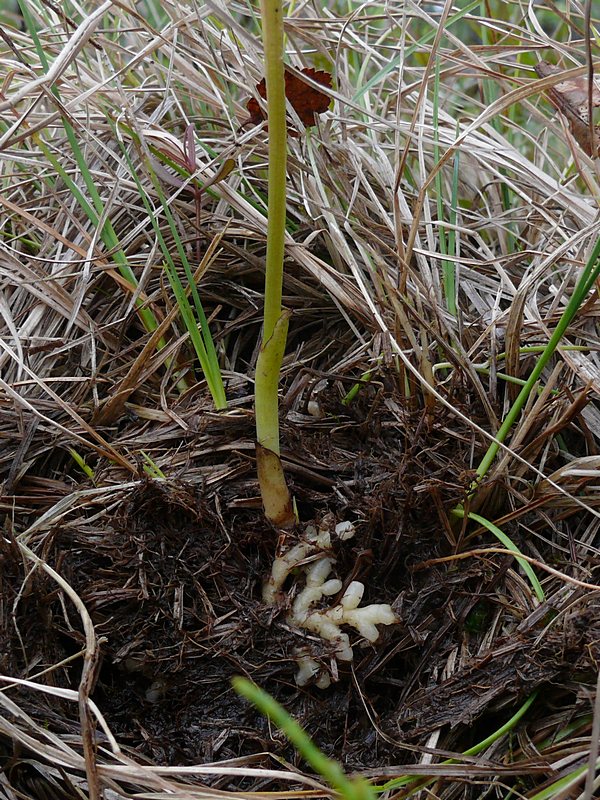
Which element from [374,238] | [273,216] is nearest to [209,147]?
[374,238]

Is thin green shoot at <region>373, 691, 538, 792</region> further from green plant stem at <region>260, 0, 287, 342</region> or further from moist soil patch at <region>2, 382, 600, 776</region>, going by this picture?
green plant stem at <region>260, 0, 287, 342</region>

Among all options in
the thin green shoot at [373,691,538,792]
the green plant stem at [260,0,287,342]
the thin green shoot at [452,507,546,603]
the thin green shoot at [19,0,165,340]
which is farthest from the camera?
the thin green shoot at [19,0,165,340]

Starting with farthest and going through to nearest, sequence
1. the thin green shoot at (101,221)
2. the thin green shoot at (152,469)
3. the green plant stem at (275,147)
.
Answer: the thin green shoot at (101,221) → the thin green shoot at (152,469) → the green plant stem at (275,147)

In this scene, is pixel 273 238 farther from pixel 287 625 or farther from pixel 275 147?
pixel 287 625

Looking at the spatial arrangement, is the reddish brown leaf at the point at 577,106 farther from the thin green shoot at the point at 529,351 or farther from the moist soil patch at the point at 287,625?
the moist soil patch at the point at 287,625

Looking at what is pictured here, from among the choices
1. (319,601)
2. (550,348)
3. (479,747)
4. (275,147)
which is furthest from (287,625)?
(275,147)

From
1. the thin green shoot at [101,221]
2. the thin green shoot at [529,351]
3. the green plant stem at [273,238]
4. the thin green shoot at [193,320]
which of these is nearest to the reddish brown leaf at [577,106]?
the thin green shoot at [529,351]

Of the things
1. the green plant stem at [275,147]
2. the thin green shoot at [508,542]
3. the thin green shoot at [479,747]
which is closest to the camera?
the green plant stem at [275,147]

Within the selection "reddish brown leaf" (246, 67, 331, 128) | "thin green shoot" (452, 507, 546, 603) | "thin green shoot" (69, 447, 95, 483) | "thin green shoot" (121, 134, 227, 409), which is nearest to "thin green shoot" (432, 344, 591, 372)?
"thin green shoot" (452, 507, 546, 603)

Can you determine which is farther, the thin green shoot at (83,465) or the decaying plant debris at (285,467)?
the thin green shoot at (83,465)
